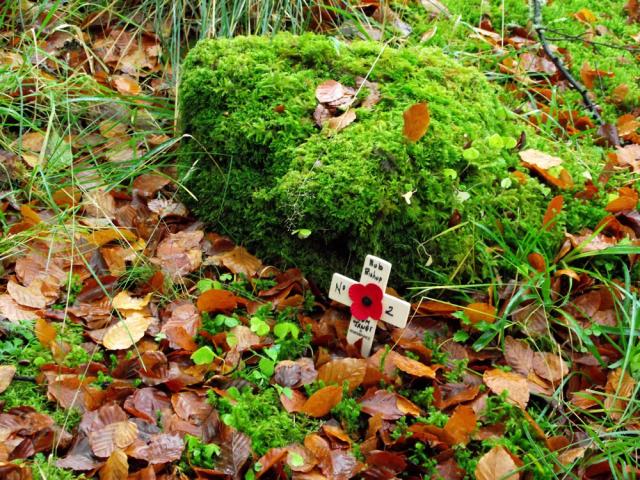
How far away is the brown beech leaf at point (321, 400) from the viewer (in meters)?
2.05

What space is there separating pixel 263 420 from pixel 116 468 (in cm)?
43

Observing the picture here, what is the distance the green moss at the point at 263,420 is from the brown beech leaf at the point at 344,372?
15 centimetres

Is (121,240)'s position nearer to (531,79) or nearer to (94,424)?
(94,424)

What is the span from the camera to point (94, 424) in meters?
1.97

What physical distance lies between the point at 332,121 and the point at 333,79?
0.27 m

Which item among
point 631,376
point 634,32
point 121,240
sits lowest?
point 121,240

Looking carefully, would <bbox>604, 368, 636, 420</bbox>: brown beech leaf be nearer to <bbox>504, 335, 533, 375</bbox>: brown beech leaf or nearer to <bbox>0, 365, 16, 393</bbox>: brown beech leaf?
<bbox>504, 335, 533, 375</bbox>: brown beech leaf

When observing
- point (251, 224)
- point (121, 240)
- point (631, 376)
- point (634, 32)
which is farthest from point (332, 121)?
point (634, 32)

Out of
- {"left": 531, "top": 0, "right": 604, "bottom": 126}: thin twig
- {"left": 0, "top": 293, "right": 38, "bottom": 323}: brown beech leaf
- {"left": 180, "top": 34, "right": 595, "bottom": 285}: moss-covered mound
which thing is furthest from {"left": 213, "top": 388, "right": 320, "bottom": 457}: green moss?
{"left": 531, "top": 0, "right": 604, "bottom": 126}: thin twig

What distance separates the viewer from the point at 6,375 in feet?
6.87

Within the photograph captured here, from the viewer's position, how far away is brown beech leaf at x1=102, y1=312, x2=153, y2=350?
2261mm

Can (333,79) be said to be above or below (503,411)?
above

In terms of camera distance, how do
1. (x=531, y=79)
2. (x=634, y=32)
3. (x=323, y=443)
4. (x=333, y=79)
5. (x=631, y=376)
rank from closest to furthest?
1. (x=323, y=443)
2. (x=631, y=376)
3. (x=333, y=79)
4. (x=531, y=79)
5. (x=634, y=32)

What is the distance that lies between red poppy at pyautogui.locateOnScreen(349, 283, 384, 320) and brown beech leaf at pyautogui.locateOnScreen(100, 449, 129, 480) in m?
0.83
